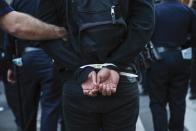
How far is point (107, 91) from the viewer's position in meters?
2.40

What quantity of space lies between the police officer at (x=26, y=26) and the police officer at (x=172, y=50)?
2668mm

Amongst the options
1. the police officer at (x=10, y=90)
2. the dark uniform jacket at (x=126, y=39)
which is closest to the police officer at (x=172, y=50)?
the police officer at (x=10, y=90)

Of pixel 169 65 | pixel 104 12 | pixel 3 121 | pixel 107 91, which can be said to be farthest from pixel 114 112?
pixel 3 121

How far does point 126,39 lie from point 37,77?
2271 mm

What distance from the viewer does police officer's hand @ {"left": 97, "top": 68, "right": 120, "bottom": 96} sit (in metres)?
2.40

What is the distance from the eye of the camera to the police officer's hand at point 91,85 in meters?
2.41

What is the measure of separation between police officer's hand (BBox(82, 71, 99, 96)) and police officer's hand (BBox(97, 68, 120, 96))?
2 cm

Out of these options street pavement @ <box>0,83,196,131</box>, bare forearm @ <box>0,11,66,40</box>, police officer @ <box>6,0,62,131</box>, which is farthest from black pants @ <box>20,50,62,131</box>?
→ bare forearm @ <box>0,11,66,40</box>

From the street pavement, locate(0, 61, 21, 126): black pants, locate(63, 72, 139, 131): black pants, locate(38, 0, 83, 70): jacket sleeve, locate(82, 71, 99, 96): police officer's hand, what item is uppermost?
locate(38, 0, 83, 70): jacket sleeve

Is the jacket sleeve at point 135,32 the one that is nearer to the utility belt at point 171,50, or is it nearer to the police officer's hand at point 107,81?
the police officer's hand at point 107,81

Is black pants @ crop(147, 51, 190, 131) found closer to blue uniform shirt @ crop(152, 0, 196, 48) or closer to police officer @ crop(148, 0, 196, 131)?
police officer @ crop(148, 0, 196, 131)

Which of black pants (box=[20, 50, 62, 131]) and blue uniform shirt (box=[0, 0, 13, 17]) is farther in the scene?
black pants (box=[20, 50, 62, 131])

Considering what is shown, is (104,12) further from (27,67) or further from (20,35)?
(27,67)

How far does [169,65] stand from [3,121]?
2.62 metres
